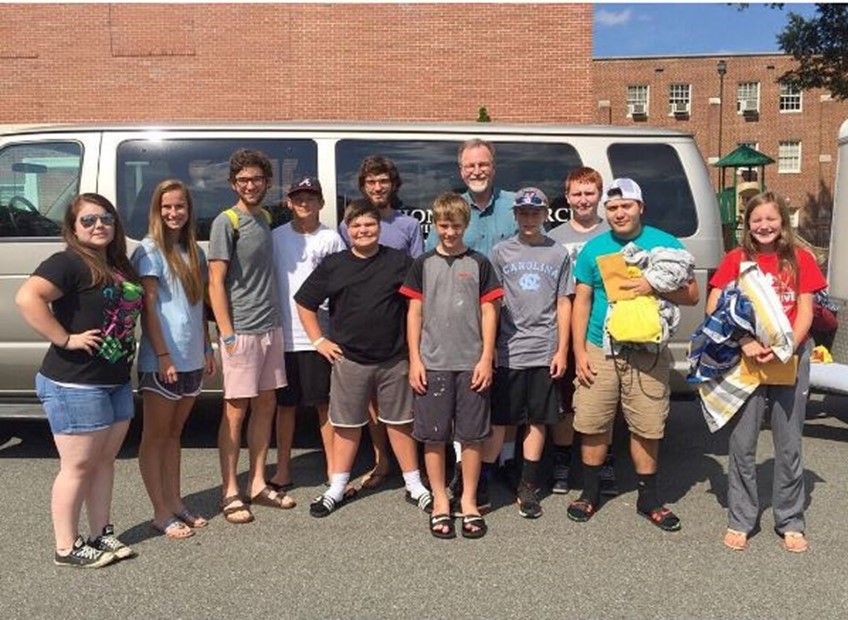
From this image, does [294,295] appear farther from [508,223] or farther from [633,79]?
[633,79]

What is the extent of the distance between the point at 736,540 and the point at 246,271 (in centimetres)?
278

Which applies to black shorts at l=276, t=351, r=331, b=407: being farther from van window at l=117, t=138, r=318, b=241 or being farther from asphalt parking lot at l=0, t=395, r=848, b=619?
van window at l=117, t=138, r=318, b=241

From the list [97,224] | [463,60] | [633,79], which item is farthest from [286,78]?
[633,79]

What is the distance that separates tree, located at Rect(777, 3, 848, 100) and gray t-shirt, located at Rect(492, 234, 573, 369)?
1732cm

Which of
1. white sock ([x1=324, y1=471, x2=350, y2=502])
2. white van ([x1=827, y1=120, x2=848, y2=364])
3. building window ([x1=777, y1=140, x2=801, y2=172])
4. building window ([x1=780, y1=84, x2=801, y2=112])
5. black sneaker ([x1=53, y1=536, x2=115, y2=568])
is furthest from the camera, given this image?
building window ([x1=777, y1=140, x2=801, y2=172])

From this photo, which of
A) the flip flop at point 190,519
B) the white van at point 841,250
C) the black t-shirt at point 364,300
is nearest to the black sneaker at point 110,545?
the flip flop at point 190,519

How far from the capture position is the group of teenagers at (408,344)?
12.2 feet

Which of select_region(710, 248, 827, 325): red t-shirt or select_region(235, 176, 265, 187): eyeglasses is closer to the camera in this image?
select_region(710, 248, 827, 325): red t-shirt

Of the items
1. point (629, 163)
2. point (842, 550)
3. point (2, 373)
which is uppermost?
point (629, 163)

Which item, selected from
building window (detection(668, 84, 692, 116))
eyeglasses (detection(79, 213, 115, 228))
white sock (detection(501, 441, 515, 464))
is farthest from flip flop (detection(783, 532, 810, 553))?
building window (detection(668, 84, 692, 116))

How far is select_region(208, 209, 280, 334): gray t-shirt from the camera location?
401 centimetres

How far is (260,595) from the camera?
3352 mm

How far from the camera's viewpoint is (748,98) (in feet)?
138

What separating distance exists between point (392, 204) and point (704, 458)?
2699 mm
